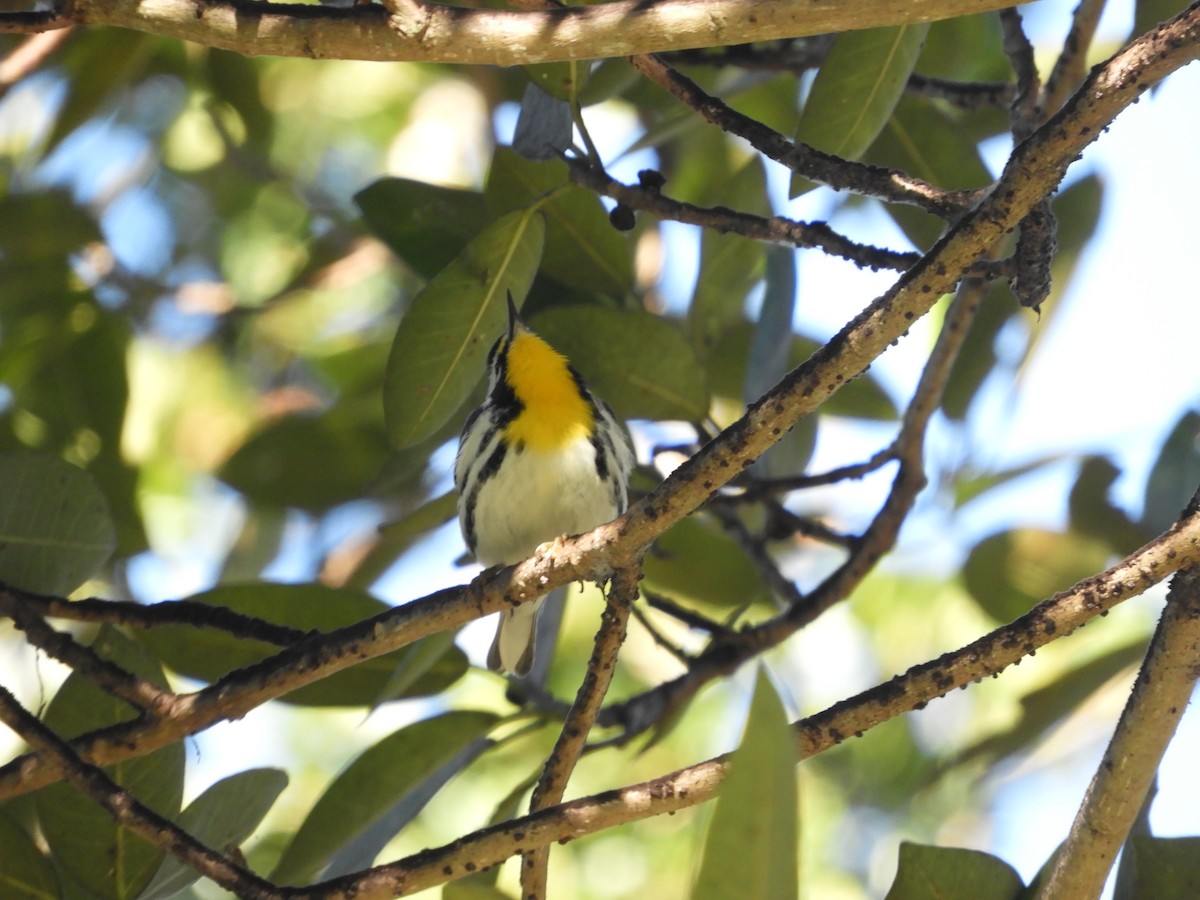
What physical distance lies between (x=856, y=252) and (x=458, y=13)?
2.18 feet

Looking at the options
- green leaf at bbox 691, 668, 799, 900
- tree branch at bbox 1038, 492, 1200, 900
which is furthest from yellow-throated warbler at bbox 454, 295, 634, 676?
green leaf at bbox 691, 668, 799, 900

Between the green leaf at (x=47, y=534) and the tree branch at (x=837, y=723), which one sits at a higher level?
the green leaf at (x=47, y=534)

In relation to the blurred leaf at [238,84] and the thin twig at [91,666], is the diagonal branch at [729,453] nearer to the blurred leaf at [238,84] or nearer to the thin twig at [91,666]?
the thin twig at [91,666]

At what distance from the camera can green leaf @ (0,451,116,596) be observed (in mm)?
2029

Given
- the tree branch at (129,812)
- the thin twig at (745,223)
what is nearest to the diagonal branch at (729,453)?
the tree branch at (129,812)

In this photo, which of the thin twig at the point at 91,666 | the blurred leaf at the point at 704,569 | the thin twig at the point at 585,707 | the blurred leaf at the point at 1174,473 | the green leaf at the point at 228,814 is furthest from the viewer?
the blurred leaf at the point at 704,569

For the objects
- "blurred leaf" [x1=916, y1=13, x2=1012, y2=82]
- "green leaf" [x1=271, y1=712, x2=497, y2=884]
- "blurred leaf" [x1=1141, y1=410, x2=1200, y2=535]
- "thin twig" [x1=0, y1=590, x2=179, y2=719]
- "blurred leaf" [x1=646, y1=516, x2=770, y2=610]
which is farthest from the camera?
"blurred leaf" [x1=646, y1=516, x2=770, y2=610]

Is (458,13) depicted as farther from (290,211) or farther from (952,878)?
(290,211)

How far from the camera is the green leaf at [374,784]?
2.43 meters

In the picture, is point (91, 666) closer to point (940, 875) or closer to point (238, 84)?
point (940, 875)

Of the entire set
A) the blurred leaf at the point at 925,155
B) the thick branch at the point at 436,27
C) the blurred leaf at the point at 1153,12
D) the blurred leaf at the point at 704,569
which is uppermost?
the blurred leaf at the point at 925,155

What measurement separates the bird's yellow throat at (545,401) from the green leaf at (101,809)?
3.59 ft

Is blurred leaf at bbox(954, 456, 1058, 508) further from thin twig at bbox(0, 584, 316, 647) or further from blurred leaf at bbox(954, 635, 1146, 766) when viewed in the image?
thin twig at bbox(0, 584, 316, 647)

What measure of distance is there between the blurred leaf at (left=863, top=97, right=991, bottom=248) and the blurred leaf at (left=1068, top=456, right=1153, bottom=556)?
2.04 feet
